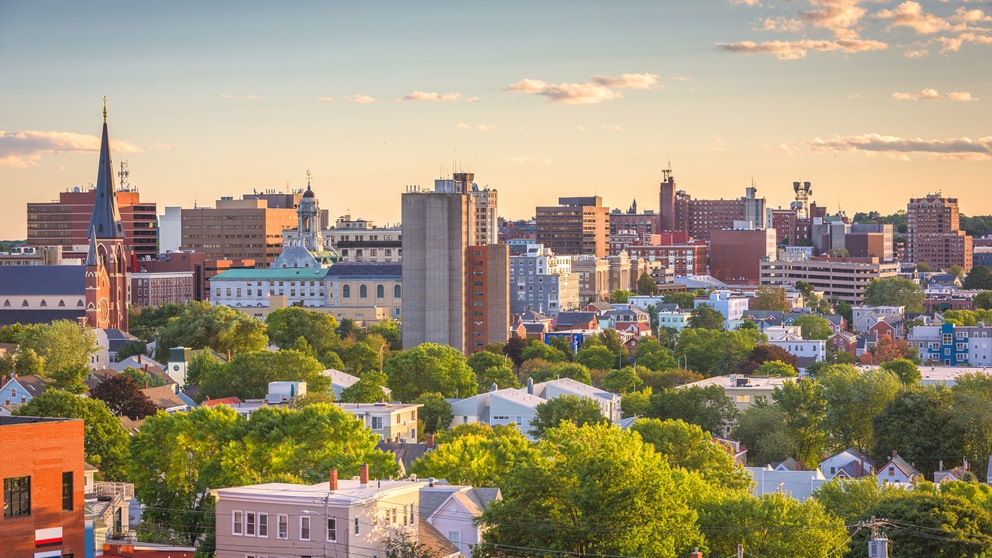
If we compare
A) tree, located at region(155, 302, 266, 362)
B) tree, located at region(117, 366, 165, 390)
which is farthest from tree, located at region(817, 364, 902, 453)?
tree, located at region(155, 302, 266, 362)

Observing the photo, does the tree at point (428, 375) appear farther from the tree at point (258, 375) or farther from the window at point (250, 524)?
the window at point (250, 524)

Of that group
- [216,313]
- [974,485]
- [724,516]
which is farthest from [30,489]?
[216,313]

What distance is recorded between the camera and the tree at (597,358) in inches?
5379

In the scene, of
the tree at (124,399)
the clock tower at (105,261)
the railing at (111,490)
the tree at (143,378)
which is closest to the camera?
the railing at (111,490)

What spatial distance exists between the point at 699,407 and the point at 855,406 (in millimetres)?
8578

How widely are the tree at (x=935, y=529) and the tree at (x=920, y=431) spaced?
29706 millimetres

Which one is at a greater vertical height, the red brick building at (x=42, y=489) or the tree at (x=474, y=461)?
the red brick building at (x=42, y=489)

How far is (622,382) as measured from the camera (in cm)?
11475

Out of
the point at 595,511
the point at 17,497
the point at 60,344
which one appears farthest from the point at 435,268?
the point at 17,497

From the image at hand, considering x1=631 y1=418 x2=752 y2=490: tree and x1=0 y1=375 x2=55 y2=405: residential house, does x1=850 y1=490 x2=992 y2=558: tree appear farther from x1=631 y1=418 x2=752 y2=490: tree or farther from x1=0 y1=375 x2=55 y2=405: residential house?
x1=0 y1=375 x2=55 y2=405: residential house

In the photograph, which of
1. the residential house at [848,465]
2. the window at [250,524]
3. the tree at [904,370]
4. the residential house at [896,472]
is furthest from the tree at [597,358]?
the window at [250,524]

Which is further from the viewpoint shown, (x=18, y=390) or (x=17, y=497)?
(x=18, y=390)

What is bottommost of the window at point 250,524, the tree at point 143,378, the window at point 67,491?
the tree at point 143,378

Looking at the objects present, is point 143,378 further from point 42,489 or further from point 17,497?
point 17,497
